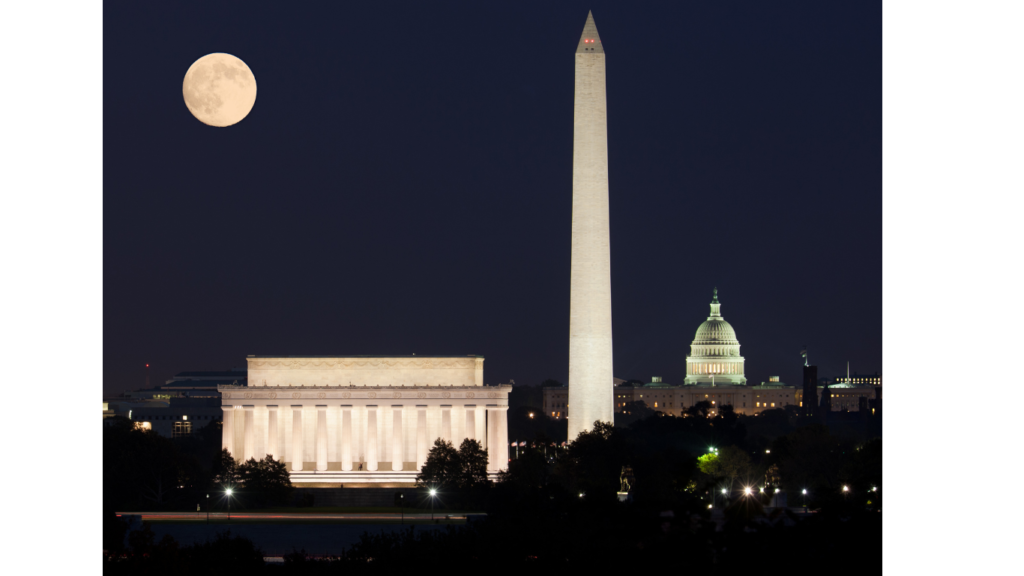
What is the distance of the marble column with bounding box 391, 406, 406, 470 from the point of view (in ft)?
450

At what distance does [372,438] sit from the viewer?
454 ft

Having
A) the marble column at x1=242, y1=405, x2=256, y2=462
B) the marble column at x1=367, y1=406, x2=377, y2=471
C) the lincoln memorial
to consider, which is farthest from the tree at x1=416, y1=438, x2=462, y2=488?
the marble column at x1=242, y1=405, x2=256, y2=462

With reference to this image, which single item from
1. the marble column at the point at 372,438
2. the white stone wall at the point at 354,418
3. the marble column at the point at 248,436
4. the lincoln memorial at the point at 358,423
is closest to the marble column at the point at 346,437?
the lincoln memorial at the point at 358,423

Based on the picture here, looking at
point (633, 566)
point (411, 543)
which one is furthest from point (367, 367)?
point (633, 566)

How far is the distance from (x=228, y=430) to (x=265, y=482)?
85.7ft

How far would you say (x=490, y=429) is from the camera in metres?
139

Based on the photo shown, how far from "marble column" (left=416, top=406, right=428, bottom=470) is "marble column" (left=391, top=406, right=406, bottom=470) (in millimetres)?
1667

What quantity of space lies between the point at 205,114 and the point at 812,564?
46.3 metres

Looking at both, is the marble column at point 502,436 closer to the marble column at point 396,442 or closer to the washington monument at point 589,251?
the washington monument at point 589,251

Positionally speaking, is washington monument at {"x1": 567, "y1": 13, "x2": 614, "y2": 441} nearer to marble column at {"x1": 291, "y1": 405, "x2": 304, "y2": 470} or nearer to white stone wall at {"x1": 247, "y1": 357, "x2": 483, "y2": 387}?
white stone wall at {"x1": 247, "y1": 357, "x2": 483, "y2": 387}

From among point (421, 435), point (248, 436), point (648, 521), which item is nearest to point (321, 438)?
point (248, 436)

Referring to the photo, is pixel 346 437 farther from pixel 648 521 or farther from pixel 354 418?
pixel 648 521

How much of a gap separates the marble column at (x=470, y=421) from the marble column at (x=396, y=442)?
655 centimetres

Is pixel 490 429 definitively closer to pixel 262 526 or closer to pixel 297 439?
pixel 297 439
